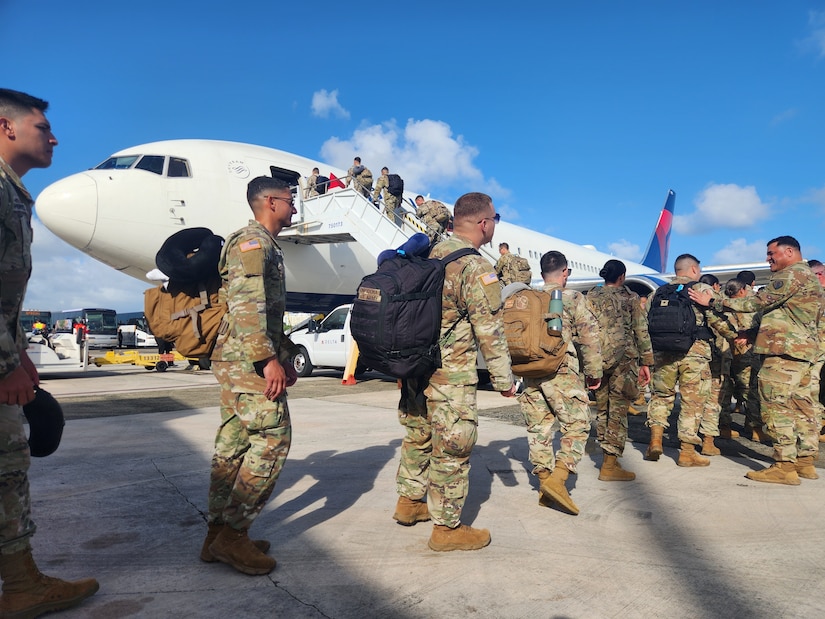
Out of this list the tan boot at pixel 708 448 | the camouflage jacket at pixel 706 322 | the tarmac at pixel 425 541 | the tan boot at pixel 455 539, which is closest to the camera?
the tarmac at pixel 425 541

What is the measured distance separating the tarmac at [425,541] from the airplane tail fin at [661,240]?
27.4 meters

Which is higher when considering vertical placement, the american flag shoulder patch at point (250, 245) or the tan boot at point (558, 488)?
the american flag shoulder patch at point (250, 245)

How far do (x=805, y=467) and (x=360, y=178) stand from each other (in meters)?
10.9

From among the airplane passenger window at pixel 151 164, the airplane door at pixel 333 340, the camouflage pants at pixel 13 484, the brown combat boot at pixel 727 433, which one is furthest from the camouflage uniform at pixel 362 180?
the camouflage pants at pixel 13 484

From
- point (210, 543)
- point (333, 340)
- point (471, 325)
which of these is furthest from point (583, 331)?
point (333, 340)

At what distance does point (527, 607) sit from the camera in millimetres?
2211

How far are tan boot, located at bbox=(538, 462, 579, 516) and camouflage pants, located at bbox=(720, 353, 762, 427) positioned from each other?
3815 millimetres

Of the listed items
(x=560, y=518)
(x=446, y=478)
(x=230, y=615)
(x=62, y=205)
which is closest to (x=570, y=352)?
(x=560, y=518)

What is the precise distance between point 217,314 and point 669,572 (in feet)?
8.48

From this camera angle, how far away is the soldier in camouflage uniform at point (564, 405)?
3.61 meters

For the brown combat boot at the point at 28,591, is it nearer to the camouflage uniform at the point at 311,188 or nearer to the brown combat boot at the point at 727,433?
the brown combat boot at the point at 727,433

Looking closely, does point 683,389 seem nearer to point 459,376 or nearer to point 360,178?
point 459,376

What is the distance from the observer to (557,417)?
373 cm

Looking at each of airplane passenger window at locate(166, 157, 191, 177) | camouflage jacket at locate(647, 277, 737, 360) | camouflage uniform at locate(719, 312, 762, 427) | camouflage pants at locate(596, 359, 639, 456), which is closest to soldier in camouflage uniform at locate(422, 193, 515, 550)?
camouflage pants at locate(596, 359, 639, 456)
